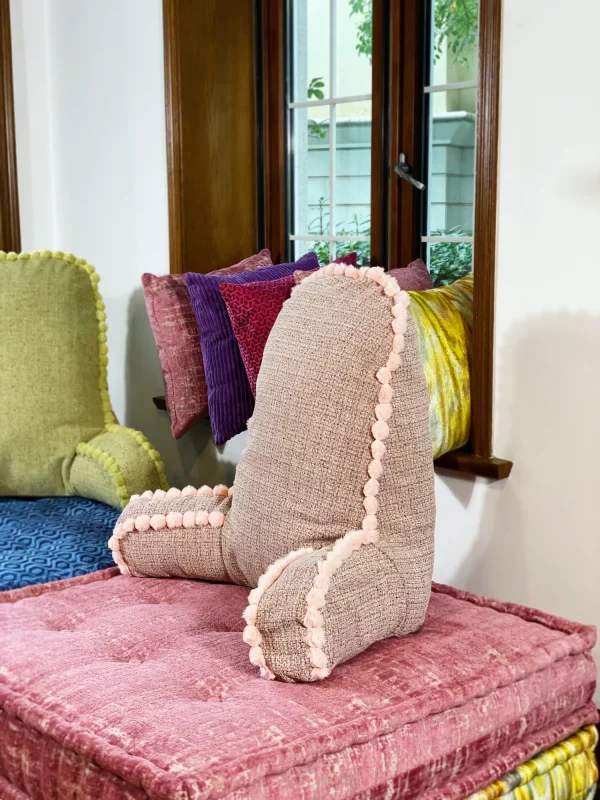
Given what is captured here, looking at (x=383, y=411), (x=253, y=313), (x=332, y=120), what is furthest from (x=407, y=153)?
(x=383, y=411)

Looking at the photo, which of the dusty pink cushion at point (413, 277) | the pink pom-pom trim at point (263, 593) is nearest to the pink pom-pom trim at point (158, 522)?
the pink pom-pom trim at point (263, 593)

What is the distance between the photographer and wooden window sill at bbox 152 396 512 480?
5.60 ft

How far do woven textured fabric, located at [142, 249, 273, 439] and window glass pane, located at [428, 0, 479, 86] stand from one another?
80cm

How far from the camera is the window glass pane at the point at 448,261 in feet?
7.27

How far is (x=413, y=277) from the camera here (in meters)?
2.06

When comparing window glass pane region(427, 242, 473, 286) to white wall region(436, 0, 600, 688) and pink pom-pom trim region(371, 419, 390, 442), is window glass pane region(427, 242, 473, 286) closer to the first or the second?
white wall region(436, 0, 600, 688)

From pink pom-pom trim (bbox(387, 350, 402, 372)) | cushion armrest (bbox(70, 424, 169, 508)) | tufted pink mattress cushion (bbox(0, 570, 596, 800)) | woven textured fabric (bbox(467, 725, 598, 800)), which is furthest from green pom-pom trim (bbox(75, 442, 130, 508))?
woven textured fabric (bbox(467, 725, 598, 800))

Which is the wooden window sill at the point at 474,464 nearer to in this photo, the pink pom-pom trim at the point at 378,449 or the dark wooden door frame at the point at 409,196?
the dark wooden door frame at the point at 409,196

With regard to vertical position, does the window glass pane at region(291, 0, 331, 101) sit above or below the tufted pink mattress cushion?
above

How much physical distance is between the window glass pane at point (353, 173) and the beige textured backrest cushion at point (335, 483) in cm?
94

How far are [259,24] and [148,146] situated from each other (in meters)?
0.47

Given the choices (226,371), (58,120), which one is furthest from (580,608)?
(58,120)

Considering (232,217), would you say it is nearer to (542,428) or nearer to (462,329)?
(462,329)

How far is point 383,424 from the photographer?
1384mm
